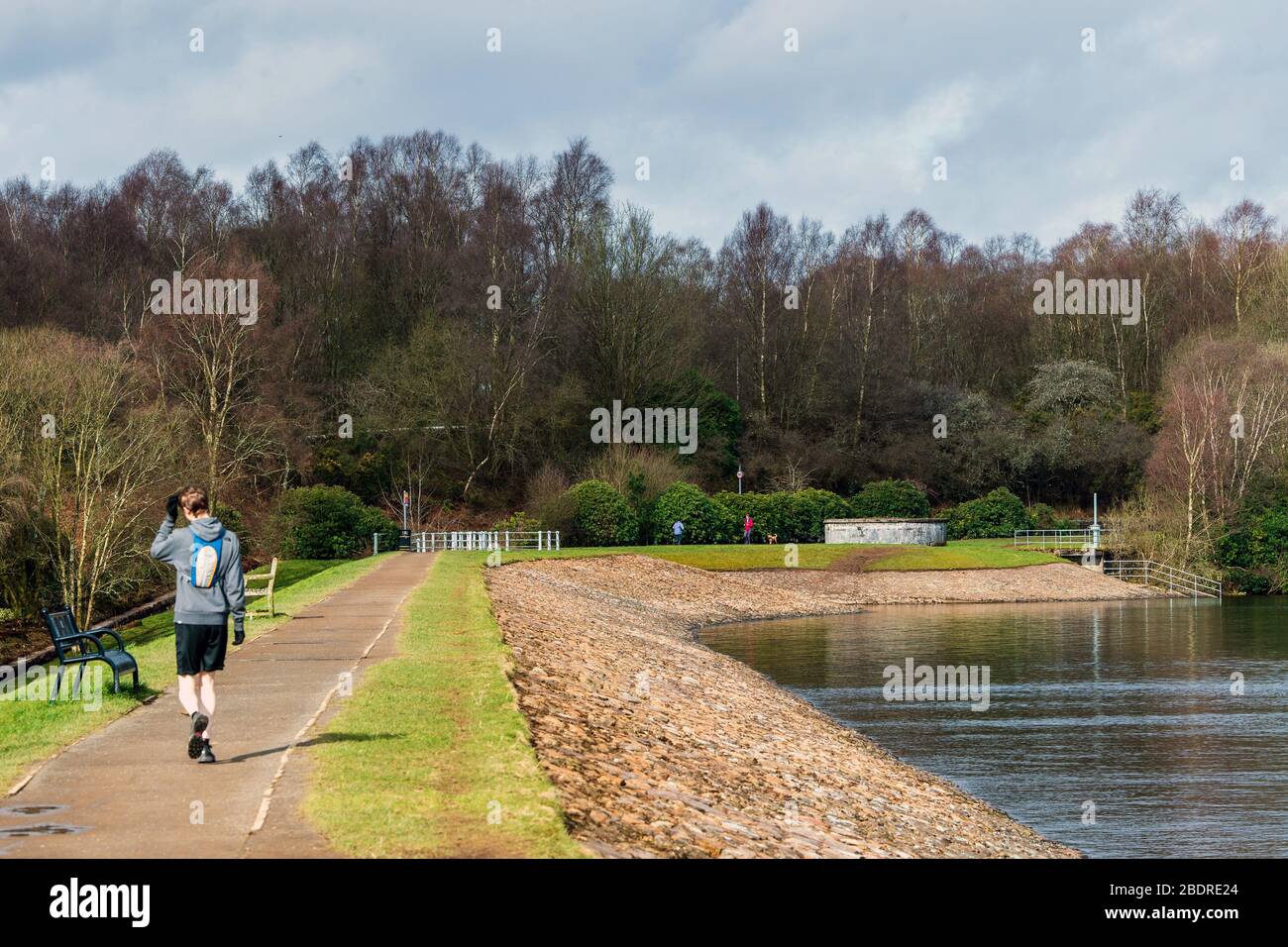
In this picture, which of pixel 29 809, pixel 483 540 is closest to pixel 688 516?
pixel 483 540

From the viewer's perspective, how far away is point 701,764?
1647 centimetres

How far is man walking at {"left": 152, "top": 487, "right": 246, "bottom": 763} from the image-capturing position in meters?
12.4

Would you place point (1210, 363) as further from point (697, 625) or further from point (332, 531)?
point (332, 531)

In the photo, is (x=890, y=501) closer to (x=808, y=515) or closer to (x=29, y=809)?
(x=808, y=515)

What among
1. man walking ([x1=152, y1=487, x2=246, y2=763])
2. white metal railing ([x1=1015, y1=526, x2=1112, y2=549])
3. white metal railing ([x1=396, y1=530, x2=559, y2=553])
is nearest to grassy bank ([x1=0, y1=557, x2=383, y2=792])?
man walking ([x1=152, y1=487, x2=246, y2=763])

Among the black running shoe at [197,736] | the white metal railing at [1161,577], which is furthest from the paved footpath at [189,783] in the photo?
the white metal railing at [1161,577]

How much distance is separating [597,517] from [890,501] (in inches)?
839

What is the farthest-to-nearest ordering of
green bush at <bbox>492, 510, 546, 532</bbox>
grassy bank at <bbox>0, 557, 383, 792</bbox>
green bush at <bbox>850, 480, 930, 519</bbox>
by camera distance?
1. green bush at <bbox>850, 480, 930, 519</bbox>
2. green bush at <bbox>492, 510, 546, 532</bbox>
3. grassy bank at <bbox>0, 557, 383, 792</bbox>

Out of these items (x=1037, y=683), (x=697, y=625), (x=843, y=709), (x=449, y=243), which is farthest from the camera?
(x=449, y=243)

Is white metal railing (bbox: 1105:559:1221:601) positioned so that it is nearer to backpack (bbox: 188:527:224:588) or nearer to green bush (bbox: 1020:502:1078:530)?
green bush (bbox: 1020:502:1078:530)

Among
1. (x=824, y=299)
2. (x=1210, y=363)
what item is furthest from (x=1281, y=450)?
(x=824, y=299)

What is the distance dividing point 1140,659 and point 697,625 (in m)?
14.6

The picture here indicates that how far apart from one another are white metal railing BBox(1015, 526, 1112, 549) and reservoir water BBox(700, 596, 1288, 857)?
19.2m

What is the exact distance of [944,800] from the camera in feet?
57.1
